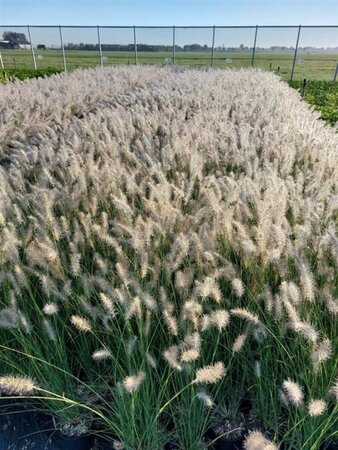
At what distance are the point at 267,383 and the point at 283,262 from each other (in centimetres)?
46

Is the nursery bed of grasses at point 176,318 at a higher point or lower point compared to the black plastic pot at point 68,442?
higher

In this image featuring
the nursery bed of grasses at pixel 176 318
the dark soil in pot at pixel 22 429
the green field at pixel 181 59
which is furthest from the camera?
the green field at pixel 181 59

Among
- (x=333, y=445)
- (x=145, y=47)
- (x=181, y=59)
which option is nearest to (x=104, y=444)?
(x=333, y=445)

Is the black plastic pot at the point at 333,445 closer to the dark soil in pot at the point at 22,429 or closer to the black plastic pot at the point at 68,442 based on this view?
the black plastic pot at the point at 68,442

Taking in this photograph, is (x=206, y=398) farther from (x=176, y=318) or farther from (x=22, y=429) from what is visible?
(x=22, y=429)

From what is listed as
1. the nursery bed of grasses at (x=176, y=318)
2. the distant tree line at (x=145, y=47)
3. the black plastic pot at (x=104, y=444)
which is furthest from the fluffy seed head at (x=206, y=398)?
the distant tree line at (x=145, y=47)

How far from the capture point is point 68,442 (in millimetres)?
1593

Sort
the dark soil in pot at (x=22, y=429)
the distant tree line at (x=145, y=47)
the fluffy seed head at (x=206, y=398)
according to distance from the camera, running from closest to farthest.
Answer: the fluffy seed head at (x=206, y=398), the dark soil in pot at (x=22, y=429), the distant tree line at (x=145, y=47)

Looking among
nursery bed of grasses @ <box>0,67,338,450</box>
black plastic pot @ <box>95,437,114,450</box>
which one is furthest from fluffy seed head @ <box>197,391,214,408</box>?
black plastic pot @ <box>95,437,114,450</box>

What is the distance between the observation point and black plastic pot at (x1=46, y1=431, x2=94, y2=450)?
159cm

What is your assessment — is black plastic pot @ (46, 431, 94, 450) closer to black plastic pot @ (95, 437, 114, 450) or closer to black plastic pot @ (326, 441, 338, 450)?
black plastic pot @ (95, 437, 114, 450)

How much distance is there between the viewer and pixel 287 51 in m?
22.0

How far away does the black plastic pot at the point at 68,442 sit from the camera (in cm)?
159

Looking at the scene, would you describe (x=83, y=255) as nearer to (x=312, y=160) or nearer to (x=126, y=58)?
(x=312, y=160)
